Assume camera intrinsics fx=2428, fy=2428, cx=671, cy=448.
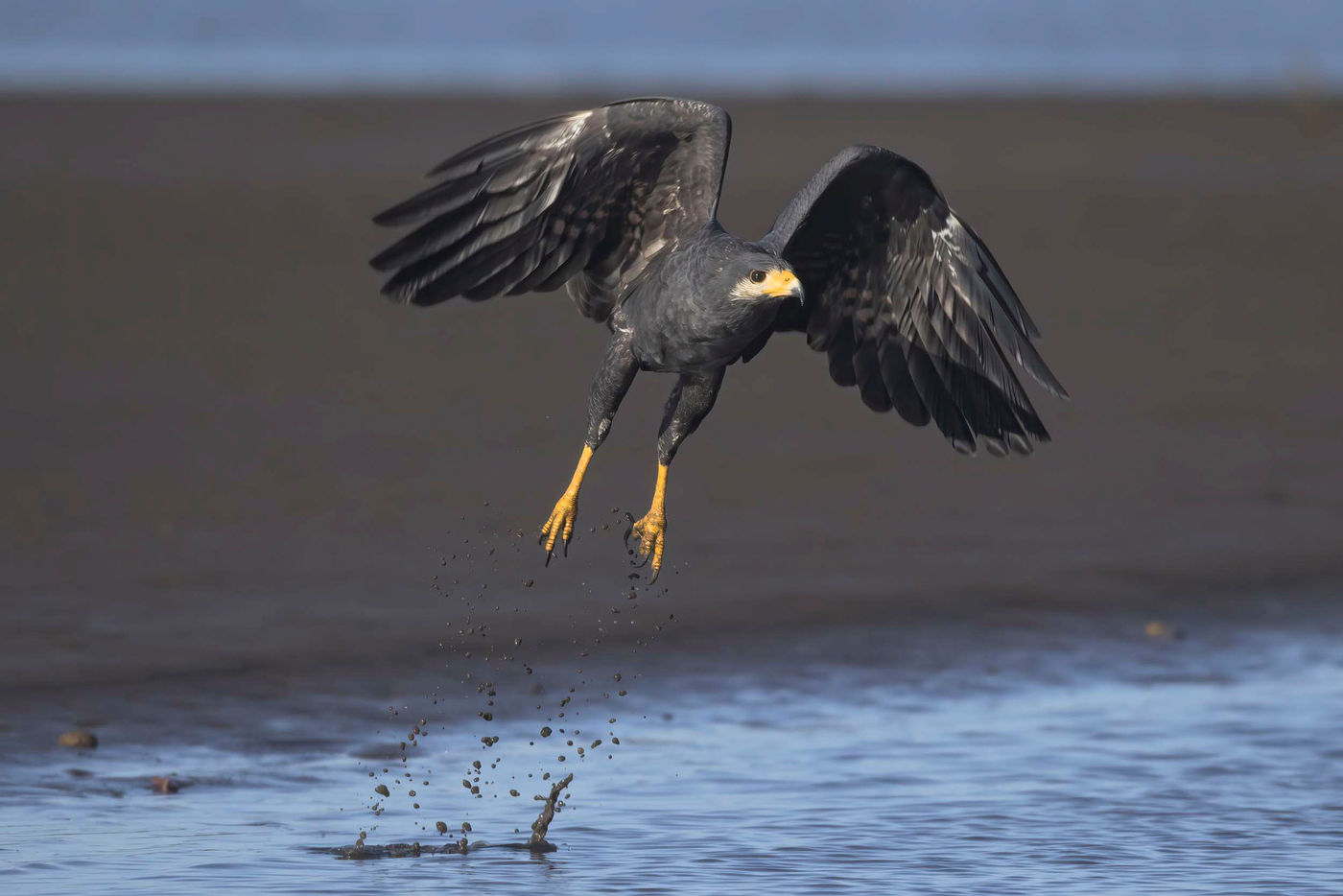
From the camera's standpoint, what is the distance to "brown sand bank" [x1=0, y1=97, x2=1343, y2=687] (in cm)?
1073

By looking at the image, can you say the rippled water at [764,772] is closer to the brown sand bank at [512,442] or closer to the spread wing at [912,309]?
the brown sand bank at [512,442]

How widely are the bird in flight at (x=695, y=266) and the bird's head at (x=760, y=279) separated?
2 cm

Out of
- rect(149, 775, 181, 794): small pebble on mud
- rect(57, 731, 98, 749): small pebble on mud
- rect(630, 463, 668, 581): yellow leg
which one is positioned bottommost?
rect(149, 775, 181, 794): small pebble on mud

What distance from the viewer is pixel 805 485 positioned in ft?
41.8

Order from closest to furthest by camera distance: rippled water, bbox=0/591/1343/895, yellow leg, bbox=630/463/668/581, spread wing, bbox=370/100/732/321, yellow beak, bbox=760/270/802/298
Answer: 1. yellow beak, bbox=760/270/802/298
2. rippled water, bbox=0/591/1343/895
3. spread wing, bbox=370/100/732/321
4. yellow leg, bbox=630/463/668/581

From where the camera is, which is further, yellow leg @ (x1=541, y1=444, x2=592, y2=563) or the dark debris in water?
yellow leg @ (x1=541, y1=444, x2=592, y2=563)

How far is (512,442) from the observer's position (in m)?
13.3

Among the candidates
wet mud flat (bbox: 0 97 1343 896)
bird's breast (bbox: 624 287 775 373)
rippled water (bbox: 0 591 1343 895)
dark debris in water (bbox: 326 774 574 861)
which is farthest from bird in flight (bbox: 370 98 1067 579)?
wet mud flat (bbox: 0 97 1343 896)

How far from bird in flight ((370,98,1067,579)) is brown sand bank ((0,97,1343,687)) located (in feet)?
7.69

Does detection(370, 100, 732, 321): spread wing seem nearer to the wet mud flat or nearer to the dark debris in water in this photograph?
the dark debris in water

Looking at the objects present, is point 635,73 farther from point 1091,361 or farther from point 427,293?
point 427,293

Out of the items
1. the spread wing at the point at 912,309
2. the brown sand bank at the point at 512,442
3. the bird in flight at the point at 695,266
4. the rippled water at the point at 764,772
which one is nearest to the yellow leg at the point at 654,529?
the bird in flight at the point at 695,266

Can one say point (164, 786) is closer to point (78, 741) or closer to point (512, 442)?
point (78, 741)

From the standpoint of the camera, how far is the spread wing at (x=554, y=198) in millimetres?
7777
